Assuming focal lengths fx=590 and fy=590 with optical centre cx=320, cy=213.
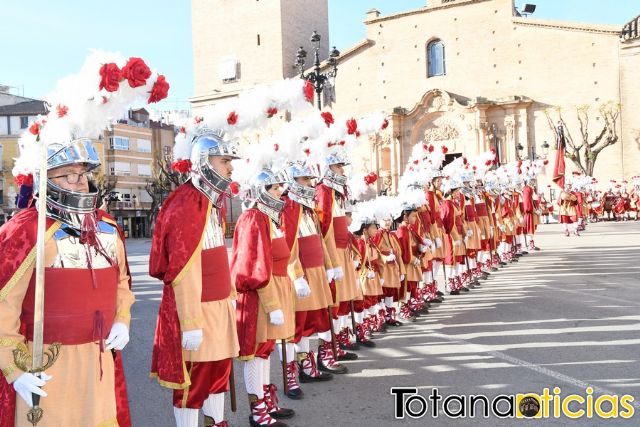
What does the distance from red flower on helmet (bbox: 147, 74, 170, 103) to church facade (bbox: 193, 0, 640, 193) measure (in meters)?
35.0

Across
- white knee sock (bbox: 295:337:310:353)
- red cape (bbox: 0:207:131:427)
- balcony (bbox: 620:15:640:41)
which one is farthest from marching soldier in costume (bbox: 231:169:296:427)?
balcony (bbox: 620:15:640:41)

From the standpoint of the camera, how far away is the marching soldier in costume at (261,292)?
16.4 feet

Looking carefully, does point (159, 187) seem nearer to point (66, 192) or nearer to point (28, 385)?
point (66, 192)

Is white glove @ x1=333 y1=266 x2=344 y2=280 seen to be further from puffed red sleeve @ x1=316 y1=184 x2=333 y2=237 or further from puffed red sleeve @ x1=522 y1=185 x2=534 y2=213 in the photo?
puffed red sleeve @ x1=522 y1=185 x2=534 y2=213

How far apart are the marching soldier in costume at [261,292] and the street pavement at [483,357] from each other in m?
0.36

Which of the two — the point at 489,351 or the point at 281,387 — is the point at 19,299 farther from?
the point at 489,351

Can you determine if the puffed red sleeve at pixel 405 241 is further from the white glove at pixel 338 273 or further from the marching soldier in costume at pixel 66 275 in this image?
the marching soldier in costume at pixel 66 275

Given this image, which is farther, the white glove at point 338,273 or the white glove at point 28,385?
the white glove at point 338,273

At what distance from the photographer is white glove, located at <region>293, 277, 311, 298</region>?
560 centimetres

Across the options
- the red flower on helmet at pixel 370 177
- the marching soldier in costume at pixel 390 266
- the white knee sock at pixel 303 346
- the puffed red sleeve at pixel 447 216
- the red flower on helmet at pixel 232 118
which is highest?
the red flower on helmet at pixel 232 118

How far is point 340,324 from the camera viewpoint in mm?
7617

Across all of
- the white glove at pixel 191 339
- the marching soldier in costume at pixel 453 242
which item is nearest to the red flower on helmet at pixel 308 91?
the white glove at pixel 191 339

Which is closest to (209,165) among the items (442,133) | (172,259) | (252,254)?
(172,259)

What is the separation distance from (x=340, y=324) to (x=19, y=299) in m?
5.01
